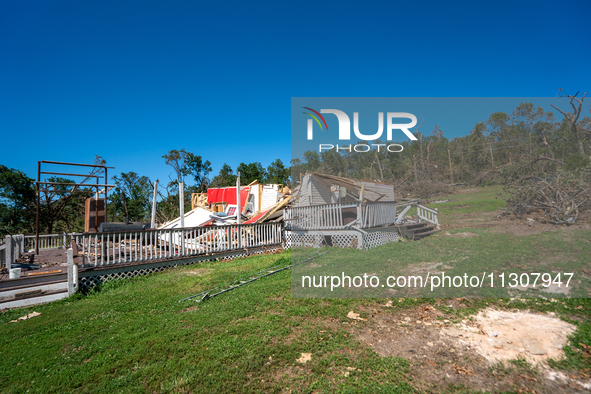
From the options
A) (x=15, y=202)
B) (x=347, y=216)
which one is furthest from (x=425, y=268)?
(x=15, y=202)

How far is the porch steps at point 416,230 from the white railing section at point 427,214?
50 centimetres

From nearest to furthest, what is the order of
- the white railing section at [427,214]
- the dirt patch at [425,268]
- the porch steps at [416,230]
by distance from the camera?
the dirt patch at [425,268] < the porch steps at [416,230] < the white railing section at [427,214]

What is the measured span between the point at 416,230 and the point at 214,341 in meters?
11.7

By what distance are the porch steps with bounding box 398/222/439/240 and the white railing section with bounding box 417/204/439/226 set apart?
50cm

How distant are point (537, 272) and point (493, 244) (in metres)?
3.08

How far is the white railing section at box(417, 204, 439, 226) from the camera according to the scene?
1441 centimetres

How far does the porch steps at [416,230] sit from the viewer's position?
12.9 meters

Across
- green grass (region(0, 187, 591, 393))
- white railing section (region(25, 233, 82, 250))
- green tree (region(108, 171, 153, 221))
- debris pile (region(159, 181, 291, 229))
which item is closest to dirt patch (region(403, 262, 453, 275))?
green grass (region(0, 187, 591, 393))

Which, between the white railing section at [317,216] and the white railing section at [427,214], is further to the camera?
the white railing section at [427,214]

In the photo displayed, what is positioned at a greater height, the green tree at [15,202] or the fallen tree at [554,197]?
the green tree at [15,202]

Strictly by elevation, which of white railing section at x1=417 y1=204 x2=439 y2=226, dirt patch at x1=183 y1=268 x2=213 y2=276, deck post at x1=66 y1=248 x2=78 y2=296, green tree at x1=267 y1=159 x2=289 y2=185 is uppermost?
green tree at x1=267 y1=159 x2=289 y2=185

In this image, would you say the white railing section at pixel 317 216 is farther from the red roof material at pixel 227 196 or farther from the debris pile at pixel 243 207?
the red roof material at pixel 227 196

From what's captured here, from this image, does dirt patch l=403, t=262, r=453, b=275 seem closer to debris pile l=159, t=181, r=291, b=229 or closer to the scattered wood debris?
debris pile l=159, t=181, r=291, b=229

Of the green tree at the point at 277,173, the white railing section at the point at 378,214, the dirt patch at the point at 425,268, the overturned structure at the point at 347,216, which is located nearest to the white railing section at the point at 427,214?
the overturned structure at the point at 347,216
